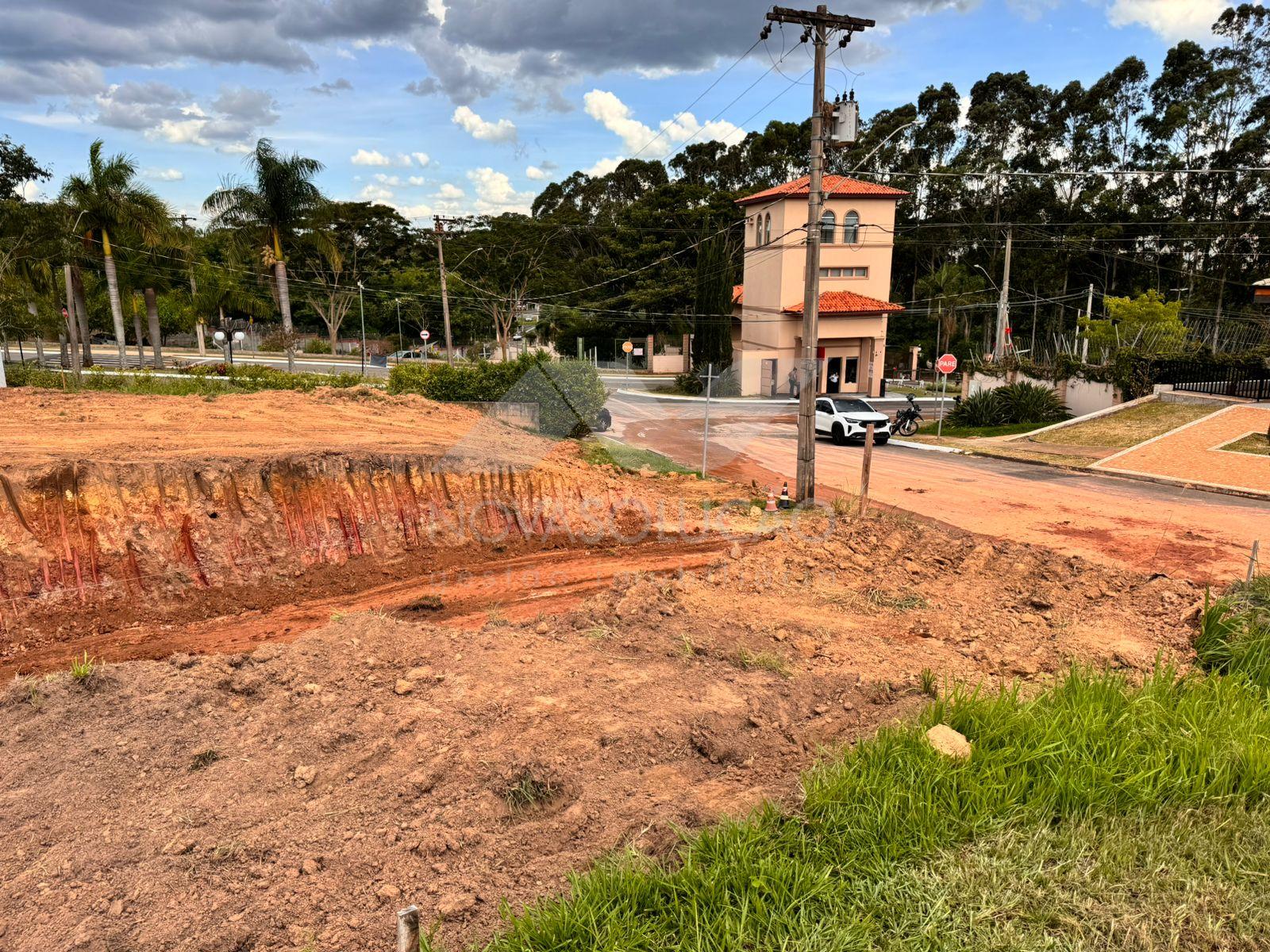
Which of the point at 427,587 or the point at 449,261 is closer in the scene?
the point at 427,587

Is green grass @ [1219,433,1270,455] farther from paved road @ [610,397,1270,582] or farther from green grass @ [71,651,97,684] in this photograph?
green grass @ [71,651,97,684]

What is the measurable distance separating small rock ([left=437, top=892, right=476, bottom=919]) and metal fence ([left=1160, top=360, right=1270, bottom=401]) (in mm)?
27333

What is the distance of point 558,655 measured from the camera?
7.57 m

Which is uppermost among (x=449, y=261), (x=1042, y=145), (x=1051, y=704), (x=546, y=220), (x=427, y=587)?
(x=1042, y=145)

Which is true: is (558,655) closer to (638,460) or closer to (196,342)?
(638,460)

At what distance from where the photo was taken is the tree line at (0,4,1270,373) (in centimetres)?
4616

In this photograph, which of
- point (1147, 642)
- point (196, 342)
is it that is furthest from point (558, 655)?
point (196, 342)

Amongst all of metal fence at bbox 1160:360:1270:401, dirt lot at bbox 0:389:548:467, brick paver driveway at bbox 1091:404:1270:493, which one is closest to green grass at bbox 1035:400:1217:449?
brick paver driveway at bbox 1091:404:1270:493

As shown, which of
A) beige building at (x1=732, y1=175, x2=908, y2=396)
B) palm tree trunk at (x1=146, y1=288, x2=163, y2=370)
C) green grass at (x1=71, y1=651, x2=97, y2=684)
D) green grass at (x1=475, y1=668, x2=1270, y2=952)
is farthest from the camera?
beige building at (x1=732, y1=175, x2=908, y2=396)

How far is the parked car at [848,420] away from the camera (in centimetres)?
2430

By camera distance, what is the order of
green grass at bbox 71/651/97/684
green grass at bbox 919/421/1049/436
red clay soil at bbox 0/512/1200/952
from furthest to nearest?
green grass at bbox 919/421/1049/436
green grass at bbox 71/651/97/684
red clay soil at bbox 0/512/1200/952

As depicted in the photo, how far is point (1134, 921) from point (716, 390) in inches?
1487

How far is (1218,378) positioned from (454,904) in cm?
2857

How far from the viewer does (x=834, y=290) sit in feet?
132
